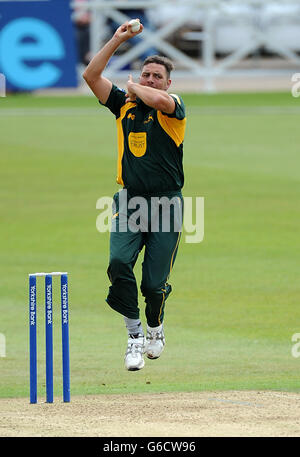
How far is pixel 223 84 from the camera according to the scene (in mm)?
34844

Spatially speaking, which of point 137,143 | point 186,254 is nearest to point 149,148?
point 137,143

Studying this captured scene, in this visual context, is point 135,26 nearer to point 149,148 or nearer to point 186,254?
point 149,148

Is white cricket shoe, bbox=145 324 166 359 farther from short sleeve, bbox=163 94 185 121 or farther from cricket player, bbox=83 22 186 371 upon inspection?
short sleeve, bbox=163 94 185 121

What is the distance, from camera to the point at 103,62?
8477mm

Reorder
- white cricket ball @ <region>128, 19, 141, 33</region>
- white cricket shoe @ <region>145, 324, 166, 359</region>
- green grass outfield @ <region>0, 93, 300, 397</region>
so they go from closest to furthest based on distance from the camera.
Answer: white cricket ball @ <region>128, 19, 141, 33</region> < white cricket shoe @ <region>145, 324, 166, 359</region> < green grass outfield @ <region>0, 93, 300, 397</region>

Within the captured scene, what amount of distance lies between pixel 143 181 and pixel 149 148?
0.24 m

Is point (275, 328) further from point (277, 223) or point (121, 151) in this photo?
point (277, 223)

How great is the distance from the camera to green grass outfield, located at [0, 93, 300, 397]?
9414mm

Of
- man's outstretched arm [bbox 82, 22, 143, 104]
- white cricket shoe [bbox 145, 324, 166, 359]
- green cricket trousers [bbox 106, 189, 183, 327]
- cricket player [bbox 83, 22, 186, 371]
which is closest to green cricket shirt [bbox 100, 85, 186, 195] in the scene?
cricket player [bbox 83, 22, 186, 371]

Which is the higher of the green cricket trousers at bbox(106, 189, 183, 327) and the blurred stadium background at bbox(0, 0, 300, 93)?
the blurred stadium background at bbox(0, 0, 300, 93)

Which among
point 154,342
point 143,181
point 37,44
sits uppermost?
A: point 37,44

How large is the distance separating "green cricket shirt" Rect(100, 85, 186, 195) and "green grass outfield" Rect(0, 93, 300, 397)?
5.09ft

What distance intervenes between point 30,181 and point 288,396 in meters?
11.2

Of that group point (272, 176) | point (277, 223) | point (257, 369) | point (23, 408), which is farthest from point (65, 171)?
point (23, 408)
